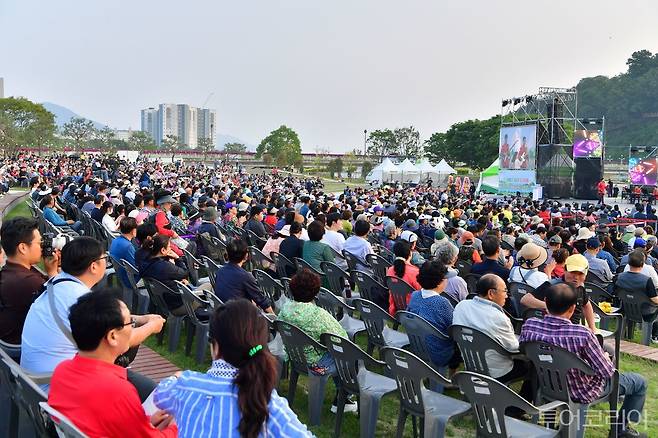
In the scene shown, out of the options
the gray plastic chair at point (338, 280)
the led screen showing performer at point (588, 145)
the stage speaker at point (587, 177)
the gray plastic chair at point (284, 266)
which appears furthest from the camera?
the stage speaker at point (587, 177)

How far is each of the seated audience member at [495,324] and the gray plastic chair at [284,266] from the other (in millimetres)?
3262

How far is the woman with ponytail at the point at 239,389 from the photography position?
2.11m

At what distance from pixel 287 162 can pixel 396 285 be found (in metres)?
75.2

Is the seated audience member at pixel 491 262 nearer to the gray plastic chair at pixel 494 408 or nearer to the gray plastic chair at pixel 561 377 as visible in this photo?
the gray plastic chair at pixel 561 377

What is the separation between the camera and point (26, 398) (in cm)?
268

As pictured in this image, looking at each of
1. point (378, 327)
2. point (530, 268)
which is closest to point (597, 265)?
point (530, 268)

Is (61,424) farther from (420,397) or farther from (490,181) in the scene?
(490,181)

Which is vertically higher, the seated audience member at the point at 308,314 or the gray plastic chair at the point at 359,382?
the seated audience member at the point at 308,314

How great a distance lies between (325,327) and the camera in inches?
167

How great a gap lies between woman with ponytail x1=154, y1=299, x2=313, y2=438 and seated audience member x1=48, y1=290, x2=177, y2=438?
23 cm

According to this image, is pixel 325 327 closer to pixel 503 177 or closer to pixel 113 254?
pixel 113 254

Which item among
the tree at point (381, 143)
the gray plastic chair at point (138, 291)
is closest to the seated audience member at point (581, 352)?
the gray plastic chair at point (138, 291)

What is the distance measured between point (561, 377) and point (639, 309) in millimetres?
3582

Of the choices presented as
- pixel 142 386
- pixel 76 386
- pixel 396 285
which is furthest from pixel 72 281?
pixel 396 285
